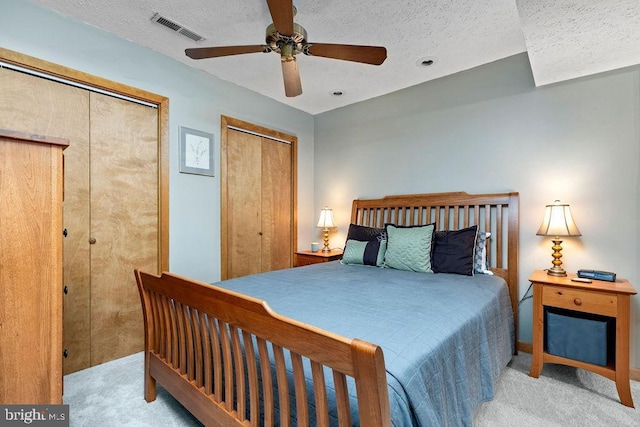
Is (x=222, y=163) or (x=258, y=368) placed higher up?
(x=222, y=163)

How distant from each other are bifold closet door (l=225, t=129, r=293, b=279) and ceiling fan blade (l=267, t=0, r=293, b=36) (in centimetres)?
185

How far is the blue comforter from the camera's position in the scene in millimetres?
1113

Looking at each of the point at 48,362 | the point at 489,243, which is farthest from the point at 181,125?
the point at 489,243

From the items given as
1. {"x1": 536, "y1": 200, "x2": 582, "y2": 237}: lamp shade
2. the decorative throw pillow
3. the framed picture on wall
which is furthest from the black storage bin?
the framed picture on wall

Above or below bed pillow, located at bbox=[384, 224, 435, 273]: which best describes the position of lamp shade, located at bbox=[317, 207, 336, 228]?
above

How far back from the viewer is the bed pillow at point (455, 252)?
8.32ft

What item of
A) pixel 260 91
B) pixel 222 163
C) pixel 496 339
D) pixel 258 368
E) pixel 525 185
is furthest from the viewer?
pixel 260 91

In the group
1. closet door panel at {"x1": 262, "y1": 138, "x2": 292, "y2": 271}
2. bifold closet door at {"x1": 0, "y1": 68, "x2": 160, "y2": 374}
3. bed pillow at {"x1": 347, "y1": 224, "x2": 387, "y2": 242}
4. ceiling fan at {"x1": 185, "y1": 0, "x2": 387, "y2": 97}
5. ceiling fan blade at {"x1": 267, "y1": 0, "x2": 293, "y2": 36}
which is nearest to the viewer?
ceiling fan blade at {"x1": 267, "y1": 0, "x2": 293, "y2": 36}

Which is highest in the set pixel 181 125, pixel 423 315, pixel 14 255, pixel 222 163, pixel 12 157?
pixel 181 125

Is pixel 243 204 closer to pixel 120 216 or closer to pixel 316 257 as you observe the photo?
pixel 316 257

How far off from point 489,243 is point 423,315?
172 centimetres

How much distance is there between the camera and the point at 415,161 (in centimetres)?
338

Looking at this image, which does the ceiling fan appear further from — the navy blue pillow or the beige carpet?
the beige carpet

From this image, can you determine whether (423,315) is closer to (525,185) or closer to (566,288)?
(566,288)
